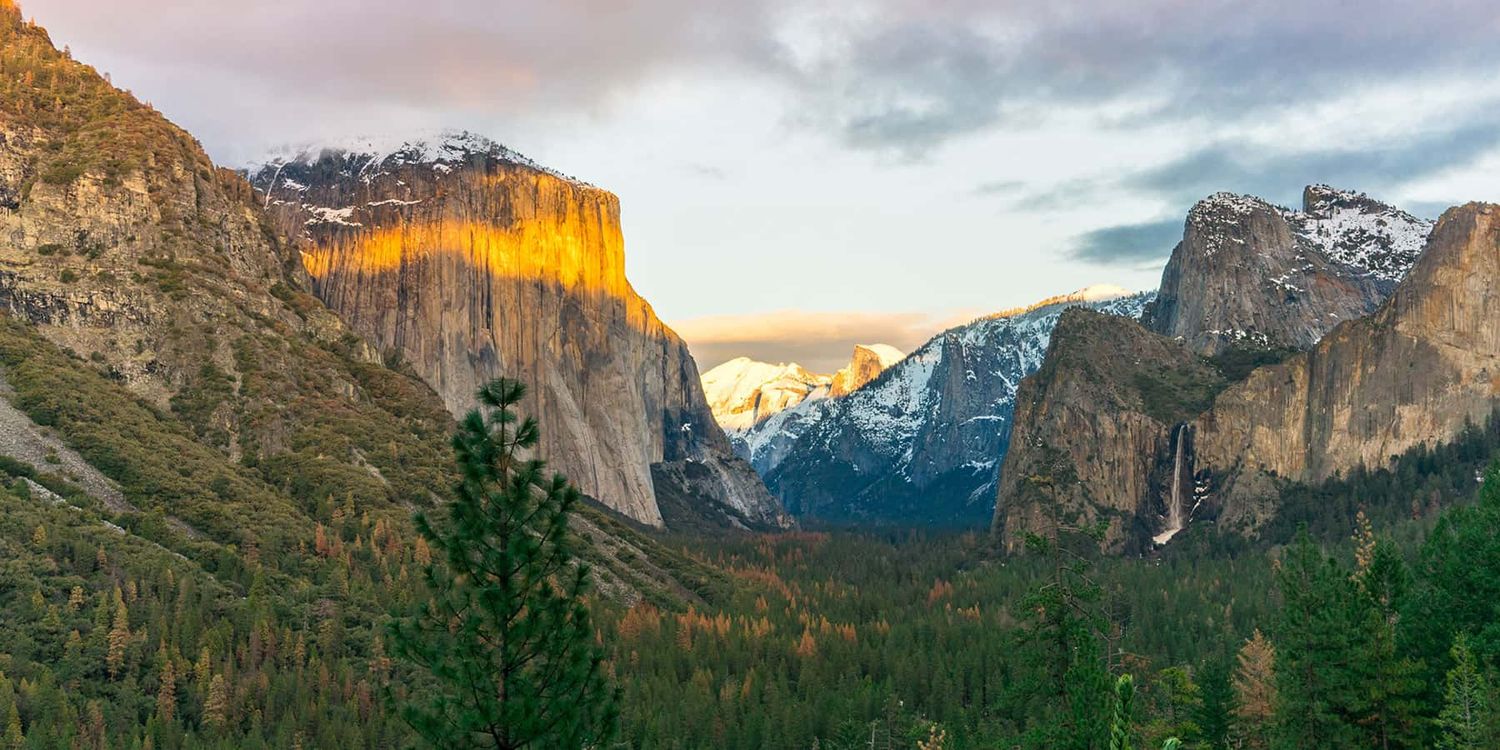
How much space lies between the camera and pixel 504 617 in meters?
32.3

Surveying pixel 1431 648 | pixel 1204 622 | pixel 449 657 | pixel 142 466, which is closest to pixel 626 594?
pixel 142 466

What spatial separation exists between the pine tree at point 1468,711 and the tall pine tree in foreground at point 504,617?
3373cm

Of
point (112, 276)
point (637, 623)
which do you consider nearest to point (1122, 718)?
point (637, 623)

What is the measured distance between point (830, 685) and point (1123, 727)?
428ft

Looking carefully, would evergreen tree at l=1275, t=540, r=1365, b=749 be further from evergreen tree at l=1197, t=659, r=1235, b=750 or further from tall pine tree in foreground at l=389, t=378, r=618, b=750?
tall pine tree in foreground at l=389, t=378, r=618, b=750

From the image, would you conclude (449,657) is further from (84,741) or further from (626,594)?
(626,594)

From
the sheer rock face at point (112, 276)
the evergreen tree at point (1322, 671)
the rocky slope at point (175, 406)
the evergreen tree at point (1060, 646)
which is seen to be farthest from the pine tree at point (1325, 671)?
the sheer rock face at point (112, 276)

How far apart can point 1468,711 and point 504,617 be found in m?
37.3

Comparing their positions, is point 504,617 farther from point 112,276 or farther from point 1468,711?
point 112,276

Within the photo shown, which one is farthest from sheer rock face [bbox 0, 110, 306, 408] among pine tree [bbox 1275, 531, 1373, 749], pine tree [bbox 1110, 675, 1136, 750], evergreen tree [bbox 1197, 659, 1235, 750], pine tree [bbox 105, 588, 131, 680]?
pine tree [bbox 1110, 675, 1136, 750]

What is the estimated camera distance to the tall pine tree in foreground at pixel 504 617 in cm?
3138

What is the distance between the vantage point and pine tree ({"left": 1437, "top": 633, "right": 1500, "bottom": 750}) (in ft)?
152

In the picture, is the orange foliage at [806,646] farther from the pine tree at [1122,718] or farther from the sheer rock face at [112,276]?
the pine tree at [1122,718]

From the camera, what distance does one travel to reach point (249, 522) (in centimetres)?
15012
